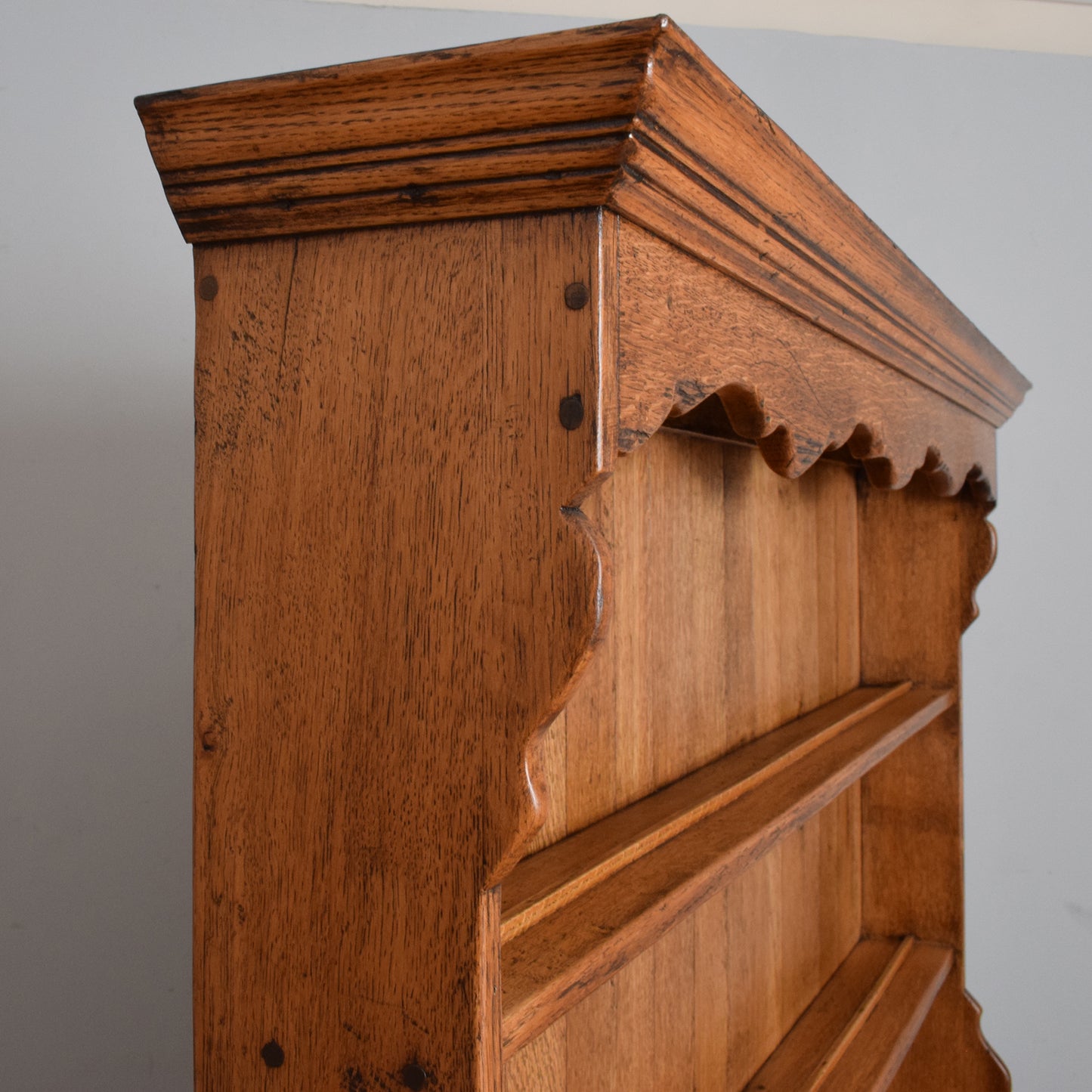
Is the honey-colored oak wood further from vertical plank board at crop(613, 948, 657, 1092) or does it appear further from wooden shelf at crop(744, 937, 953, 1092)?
wooden shelf at crop(744, 937, 953, 1092)

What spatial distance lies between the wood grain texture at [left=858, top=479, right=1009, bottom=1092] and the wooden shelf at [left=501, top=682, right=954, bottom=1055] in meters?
0.48

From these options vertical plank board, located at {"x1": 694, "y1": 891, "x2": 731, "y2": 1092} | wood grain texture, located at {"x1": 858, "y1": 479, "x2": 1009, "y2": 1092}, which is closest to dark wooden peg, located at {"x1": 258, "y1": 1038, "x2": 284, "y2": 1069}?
vertical plank board, located at {"x1": 694, "y1": 891, "x2": 731, "y2": 1092}

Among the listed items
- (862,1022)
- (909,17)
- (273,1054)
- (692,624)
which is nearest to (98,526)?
(692,624)

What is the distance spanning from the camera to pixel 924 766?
1812mm

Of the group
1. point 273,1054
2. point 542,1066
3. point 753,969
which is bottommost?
point 753,969

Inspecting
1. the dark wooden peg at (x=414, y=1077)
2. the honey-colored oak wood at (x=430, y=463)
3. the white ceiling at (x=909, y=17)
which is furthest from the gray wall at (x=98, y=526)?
the dark wooden peg at (x=414, y=1077)

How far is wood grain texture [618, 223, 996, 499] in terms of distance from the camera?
0.56 metres

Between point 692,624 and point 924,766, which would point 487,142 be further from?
point 924,766

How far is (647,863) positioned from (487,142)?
54 centimetres

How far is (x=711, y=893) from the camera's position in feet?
2.71

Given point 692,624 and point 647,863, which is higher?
point 692,624

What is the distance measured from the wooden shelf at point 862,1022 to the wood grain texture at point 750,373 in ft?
2.35

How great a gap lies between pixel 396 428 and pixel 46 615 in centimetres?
106

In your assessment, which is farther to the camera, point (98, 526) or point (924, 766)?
point (924, 766)
